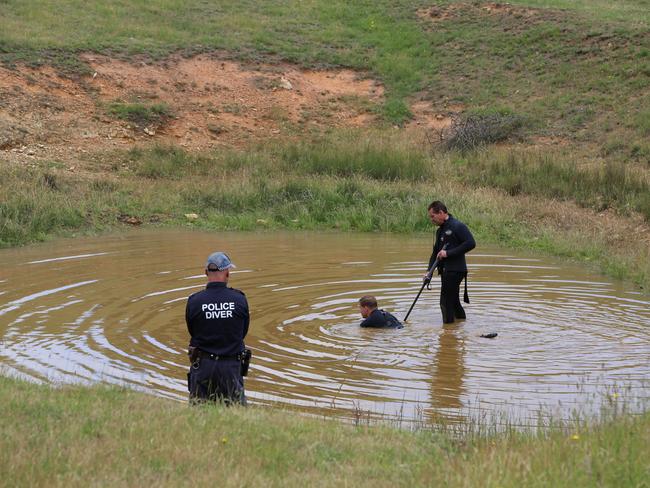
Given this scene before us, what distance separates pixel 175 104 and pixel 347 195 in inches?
490

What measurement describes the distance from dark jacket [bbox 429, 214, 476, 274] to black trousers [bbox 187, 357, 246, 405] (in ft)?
17.6

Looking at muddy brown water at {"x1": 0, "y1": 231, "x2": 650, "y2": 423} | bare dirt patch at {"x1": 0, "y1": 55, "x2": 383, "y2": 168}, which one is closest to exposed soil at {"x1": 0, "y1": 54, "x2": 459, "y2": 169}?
bare dirt patch at {"x1": 0, "y1": 55, "x2": 383, "y2": 168}

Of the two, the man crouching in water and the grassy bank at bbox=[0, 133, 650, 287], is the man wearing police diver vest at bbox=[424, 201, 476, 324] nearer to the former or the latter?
the man crouching in water

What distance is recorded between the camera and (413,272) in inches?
699

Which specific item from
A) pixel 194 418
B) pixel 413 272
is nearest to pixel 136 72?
pixel 413 272

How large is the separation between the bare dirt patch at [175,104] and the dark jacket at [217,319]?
20.9m

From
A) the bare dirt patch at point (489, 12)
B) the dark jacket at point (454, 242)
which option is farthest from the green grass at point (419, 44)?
the dark jacket at point (454, 242)

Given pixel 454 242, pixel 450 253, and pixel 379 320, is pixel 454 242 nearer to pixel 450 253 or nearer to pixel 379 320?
pixel 450 253

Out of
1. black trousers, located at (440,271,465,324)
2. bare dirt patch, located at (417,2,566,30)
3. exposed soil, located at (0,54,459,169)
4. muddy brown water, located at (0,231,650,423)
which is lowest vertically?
muddy brown water, located at (0,231,650,423)

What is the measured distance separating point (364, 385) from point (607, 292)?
22.2 ft

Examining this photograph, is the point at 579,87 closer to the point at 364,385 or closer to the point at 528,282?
the point at 528,282

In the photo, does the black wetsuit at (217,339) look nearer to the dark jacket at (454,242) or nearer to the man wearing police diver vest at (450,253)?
the man wearing police diver vest at (450,253)

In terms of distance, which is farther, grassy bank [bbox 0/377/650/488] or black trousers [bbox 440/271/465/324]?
black trousers [bbox 440/271/465/324]

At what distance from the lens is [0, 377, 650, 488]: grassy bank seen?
5.97 meters
